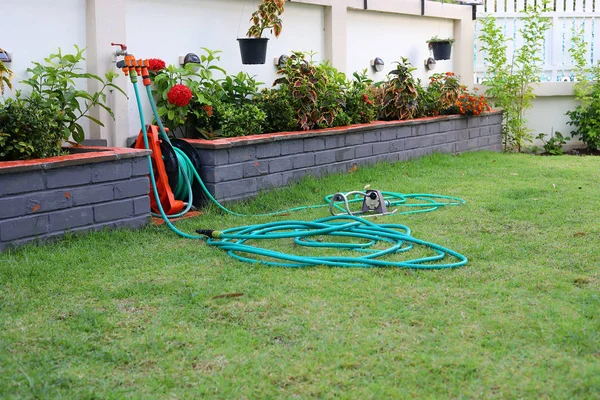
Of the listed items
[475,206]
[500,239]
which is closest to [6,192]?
[500,239]

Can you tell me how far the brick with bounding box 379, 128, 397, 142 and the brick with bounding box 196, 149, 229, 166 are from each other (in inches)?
93.8

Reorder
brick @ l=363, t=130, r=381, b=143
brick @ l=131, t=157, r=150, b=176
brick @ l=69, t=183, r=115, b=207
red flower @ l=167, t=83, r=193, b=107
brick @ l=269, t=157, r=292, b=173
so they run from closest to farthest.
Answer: brick @ l=69, t=183, r=115, b=207 < brick @ l=131, t=157, r=150, b=176 < red flower @ l=167, t=83, r=193, b=107 < brick @ l=269, t=157, r=292, b=173 < brick @ l=363, t=130, r=381, b=143

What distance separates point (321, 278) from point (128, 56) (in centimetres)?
252

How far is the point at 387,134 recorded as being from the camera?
755cm

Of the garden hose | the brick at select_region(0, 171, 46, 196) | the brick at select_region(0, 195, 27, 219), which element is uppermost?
the brick at select_region(0, 171, 46, 196)

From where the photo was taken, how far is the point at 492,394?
2275 mm

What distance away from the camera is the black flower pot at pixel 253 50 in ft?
21.1

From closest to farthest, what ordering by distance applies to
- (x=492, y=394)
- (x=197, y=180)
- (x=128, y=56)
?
Answer: (x=492, y=394), (x=128, y=56), (x=197, y=180)

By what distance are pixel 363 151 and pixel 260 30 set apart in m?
1.62

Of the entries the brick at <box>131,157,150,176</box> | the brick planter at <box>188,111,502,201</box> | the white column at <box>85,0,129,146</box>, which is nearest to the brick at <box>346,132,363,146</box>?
the brick planter at <box>188,111,502,201</box>

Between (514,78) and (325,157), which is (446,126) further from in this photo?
(325,157)

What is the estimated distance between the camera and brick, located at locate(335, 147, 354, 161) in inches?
270

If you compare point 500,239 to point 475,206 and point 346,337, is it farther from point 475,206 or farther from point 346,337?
point 346,337

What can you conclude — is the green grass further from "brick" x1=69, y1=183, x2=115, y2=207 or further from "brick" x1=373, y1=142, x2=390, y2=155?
"brick" x1=373, y1=142, x2=390, y2=155
